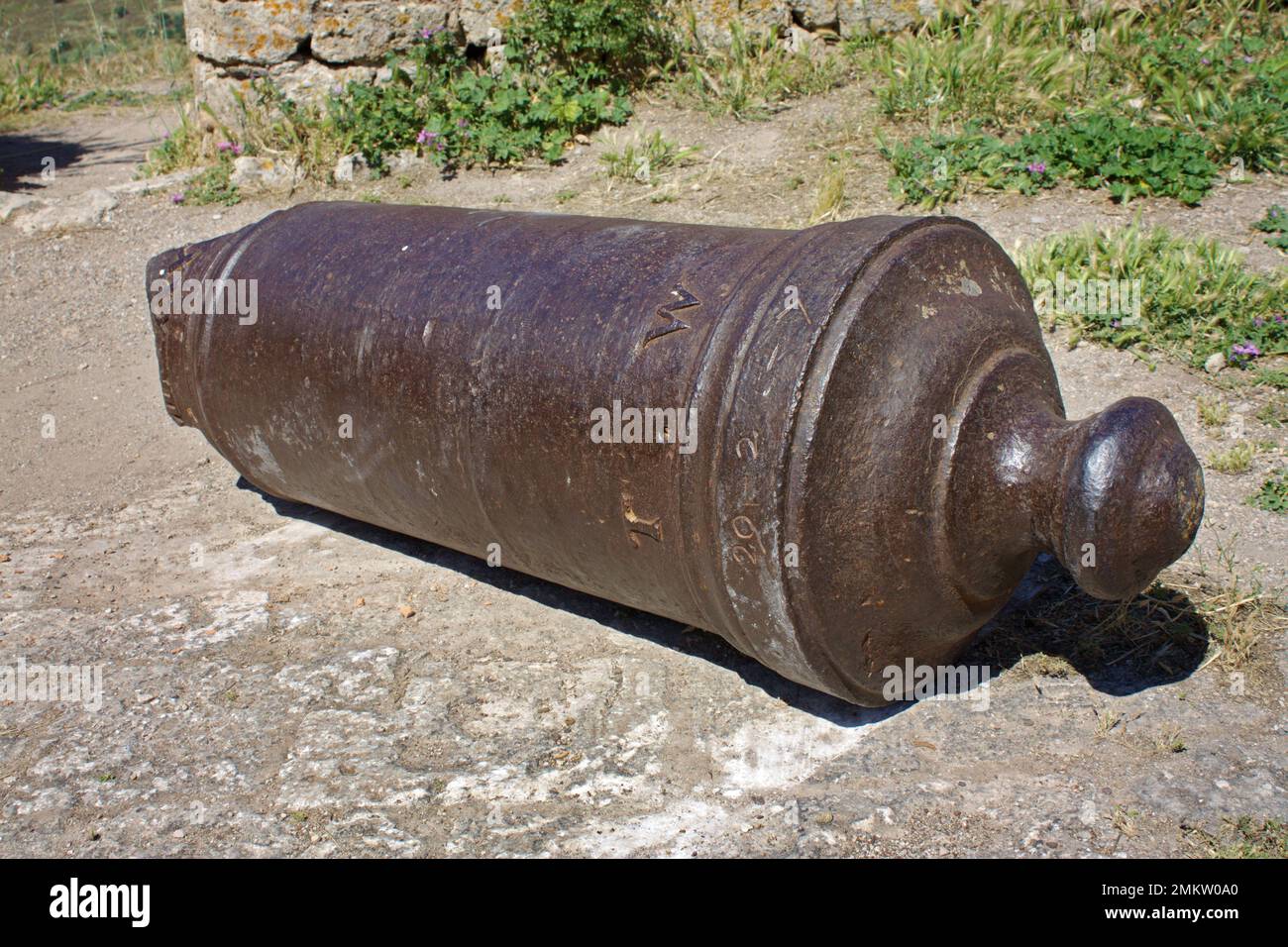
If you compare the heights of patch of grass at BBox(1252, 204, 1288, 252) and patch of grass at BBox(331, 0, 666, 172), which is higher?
patch of grass at BBox(331, 0, 666, 172)

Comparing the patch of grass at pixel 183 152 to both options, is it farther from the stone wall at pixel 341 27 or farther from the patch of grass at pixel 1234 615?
the patch of grass at pixel 1234 615

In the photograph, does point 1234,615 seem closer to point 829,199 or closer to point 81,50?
point 829,199

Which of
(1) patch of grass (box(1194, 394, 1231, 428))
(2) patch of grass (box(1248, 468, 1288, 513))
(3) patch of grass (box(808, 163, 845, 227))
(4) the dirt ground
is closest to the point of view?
(4) the dirt ground

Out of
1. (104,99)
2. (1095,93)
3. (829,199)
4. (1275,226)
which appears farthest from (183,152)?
(1275,226)

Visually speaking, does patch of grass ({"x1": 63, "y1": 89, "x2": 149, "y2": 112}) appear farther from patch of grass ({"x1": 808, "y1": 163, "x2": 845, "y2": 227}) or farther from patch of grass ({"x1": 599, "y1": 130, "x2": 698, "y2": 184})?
patch of grass ({"x1": 808, "y1": 163, "x2": 845, "y2": 227})

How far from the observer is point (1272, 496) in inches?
154

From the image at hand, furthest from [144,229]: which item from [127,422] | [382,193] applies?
[127,422]

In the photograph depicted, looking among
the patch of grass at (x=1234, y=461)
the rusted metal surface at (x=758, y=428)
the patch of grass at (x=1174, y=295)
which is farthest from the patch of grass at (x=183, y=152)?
the patch of grass at (x=1234, y=461)

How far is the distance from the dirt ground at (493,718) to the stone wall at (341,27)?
3.76m

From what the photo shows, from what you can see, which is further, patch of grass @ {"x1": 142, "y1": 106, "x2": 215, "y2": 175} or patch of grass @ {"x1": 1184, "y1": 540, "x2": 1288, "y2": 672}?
patch of grass @ {"x1": 142, "y1": 106, "x2": 215, "y2": 175}

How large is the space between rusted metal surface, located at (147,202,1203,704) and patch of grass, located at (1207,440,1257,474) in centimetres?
161

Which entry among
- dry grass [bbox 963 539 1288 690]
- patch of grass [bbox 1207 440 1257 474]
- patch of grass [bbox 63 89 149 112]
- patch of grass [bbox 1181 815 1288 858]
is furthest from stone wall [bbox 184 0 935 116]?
patch of grass [bbox 1181 815 1288 858]

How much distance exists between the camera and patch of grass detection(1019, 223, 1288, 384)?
15.6 ft

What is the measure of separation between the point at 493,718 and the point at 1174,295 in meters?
3.36
